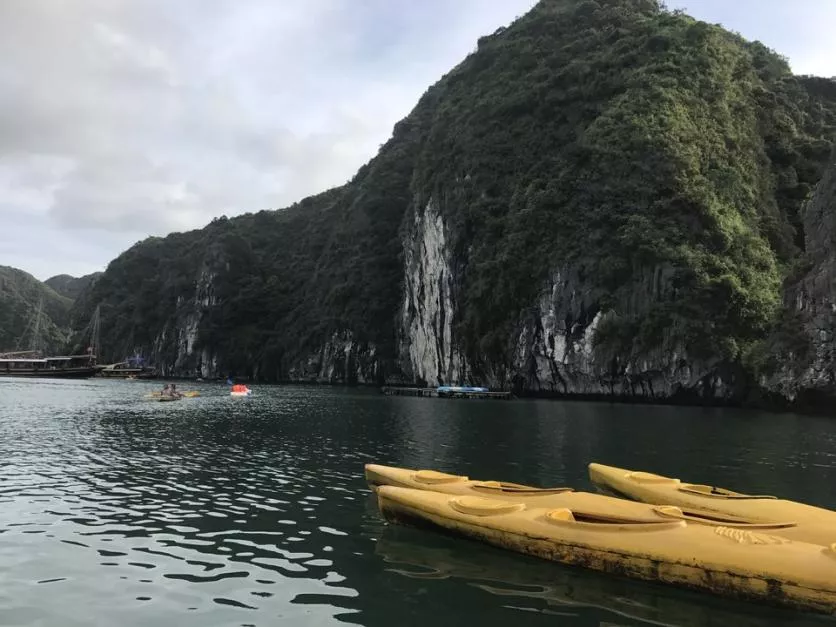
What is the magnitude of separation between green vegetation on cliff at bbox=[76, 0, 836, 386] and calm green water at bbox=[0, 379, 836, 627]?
33.3 meters

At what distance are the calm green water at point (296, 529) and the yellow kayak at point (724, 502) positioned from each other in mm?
1794

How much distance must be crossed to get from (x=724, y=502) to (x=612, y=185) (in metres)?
62.4

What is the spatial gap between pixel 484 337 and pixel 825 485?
58.2 m

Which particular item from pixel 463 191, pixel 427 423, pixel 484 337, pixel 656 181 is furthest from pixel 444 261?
pixel 427 423

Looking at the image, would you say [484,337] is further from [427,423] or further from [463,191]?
[427,423]

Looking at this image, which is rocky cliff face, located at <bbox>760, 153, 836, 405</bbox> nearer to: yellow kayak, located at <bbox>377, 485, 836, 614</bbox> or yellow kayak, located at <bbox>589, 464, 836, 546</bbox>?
yellow kayak, located at <bbox>589, 464, 836, 546</bbox>

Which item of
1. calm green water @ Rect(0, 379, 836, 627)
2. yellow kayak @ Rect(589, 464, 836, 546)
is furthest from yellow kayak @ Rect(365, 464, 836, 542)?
calm green water @ Rect(0, 379, 836, 627)

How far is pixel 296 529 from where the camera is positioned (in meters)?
12.4

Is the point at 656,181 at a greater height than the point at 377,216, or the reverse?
the point at 377,216

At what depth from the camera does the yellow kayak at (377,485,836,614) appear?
27.2 ft

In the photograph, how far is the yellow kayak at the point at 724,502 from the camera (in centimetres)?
1015

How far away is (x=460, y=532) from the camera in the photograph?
11531 mm

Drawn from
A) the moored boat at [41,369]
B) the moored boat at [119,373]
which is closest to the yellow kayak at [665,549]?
the moored boat at [41,369]

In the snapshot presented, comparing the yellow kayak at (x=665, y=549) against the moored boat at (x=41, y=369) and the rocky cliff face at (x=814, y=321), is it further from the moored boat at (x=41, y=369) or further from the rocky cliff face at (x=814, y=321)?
the moored boat at (x=41, y=369)
